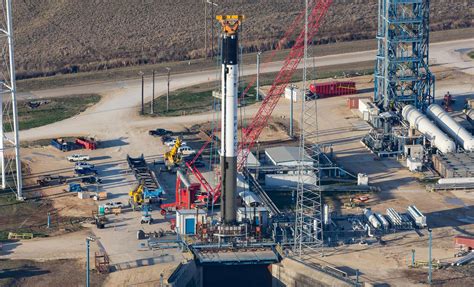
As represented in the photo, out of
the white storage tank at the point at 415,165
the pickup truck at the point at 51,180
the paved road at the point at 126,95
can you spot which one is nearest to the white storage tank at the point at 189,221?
the pickup truck at the point at 51,180

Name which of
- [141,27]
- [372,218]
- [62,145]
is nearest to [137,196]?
[372,218]

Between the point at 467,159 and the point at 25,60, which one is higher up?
the point at 25,60

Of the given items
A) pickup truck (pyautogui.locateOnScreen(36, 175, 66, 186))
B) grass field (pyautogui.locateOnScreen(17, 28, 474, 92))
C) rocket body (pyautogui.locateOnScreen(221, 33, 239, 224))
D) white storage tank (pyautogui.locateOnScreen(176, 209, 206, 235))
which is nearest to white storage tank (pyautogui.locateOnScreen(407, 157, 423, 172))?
rocket body (pyautogui.locateOnScreen(221, 33, 239, 224))

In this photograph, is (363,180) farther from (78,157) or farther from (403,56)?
(78,157)

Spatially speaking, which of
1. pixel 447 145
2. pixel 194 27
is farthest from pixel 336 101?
pixel 194 27

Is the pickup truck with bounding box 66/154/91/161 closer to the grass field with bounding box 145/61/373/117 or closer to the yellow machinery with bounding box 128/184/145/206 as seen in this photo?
the yellow machinery with bounding box 128/184/145/206

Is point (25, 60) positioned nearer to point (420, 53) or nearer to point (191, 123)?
point (191, 123)
